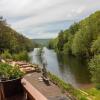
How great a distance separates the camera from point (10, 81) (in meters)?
4.88

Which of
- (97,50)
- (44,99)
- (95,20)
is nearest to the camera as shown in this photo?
(44,99)

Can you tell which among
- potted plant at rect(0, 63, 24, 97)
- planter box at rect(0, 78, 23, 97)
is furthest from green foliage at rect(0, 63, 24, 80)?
planter box at rect(0, 78, 23, 97)

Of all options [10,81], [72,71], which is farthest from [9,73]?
[72,71]

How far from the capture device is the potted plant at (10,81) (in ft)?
16.0

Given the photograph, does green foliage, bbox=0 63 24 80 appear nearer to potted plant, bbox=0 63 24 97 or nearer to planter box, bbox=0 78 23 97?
potted plant, bbox=0 63 24 97

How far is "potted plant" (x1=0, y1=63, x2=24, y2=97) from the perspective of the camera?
4.87 meters

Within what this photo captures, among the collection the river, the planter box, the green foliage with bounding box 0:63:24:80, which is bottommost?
the river

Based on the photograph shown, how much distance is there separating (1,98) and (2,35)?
38554 millimetres

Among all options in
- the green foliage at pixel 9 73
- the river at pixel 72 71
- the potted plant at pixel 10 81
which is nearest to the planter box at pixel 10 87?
the potted plant at pixel 10 81

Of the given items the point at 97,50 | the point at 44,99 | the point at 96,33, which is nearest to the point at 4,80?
the point at 44,99

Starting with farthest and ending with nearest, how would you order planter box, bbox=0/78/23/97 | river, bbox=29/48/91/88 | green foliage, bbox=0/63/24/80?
river, bbox=29/48/91/88 → green foliage, bbox=0/63/24/80 → planter box, bbox=0/78/23/97

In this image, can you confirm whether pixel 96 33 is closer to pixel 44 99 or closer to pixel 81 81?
pixel 81 81

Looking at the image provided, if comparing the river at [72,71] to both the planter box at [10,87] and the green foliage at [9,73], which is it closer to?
the green foliage at [9,73]

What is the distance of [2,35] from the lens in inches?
1689
